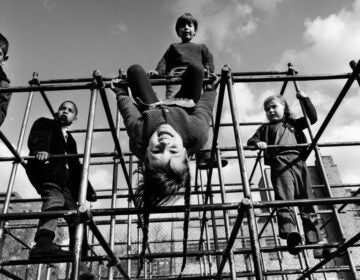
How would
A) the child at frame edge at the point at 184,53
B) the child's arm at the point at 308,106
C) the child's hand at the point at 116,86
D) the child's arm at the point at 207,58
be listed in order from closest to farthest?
the child's hand at the point at 116,86 → the child's arm at the point at 308,106 → the child at frame edge at the point at 184,53 → the child's arm at the point at 207,58

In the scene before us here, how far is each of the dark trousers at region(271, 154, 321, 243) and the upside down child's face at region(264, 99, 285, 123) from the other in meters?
0.50

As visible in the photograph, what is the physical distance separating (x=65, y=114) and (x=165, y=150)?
2.07 metres

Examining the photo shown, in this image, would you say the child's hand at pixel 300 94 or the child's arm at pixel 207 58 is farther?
the child's arm at pixel 207 58

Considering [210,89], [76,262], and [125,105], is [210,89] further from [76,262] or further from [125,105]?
[76,262]

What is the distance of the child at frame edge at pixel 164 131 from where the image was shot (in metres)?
1.66

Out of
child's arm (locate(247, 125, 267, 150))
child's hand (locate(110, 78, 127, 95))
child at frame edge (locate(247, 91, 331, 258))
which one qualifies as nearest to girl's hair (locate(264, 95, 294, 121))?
child at frame edge (locate(247, 91, 331, 258))

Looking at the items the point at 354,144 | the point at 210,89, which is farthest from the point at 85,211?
the point at 354,144

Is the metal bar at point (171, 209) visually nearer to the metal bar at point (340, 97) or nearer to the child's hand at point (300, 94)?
the metal bar at point (340, 97)

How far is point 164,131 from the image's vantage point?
1787mm

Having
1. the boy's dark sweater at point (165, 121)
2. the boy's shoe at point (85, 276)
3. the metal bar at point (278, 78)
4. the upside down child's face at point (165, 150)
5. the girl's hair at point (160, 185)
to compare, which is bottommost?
the boy's shoe at point (85, 276)

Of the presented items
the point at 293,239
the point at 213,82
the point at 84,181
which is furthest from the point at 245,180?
the point at 293,239

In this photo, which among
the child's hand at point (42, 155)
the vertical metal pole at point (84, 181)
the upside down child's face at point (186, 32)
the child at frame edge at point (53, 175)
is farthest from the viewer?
→ the upside down child's face at point (186, 32)

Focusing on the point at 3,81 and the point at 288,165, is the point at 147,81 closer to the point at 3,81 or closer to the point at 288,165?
the point at 3,81

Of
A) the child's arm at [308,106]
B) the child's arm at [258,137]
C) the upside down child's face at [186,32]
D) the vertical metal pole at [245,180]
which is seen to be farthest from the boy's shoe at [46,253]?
the upside down child's face at [186,32]
